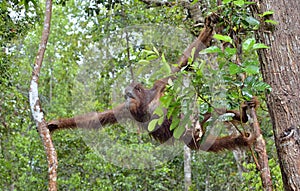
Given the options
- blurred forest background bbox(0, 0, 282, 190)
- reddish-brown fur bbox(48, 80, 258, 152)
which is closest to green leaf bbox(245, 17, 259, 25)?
blurred forest background bbox(0, 0, 282, 190)

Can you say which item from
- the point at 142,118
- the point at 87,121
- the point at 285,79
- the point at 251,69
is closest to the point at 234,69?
the point at 251,69

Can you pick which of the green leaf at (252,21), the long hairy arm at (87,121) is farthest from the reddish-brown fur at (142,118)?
the green leaf at (252,21)

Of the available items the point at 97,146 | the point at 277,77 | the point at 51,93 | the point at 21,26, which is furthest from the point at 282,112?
the point at 51,93

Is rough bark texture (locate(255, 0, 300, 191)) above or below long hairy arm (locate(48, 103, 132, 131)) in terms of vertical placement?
above

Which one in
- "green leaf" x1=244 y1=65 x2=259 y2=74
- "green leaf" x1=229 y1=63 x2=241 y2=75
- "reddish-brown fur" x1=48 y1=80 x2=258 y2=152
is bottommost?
"reddish-brown fur" x1=48 y1=80 x2=258 y2=152

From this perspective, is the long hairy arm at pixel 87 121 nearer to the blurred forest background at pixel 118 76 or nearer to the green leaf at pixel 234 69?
the blurred forest background at pixel 118 76

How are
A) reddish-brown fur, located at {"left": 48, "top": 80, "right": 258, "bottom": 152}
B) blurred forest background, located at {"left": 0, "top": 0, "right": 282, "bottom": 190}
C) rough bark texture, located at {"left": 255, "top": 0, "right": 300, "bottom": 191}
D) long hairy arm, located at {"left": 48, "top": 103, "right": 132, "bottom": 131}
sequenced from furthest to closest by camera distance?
1. long hairy arm, located at {"left": 48, "top": 103, "right": 132, "bottom": 131}
2. reddish-brown fur, located at {"left": 48, "top": 80, "right": 258, "bottom": 152}
3. blurred forest background, located at {"left": 0, "top": 0, "right": 282, "bottom": 190}
4. rough bark texture, located at {"left": 255, "top": 0, "right": 300, "bottom": 191}

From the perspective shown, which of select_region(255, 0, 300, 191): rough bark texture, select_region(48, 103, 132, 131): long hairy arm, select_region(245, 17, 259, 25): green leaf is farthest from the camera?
select_region(48, 103, 132, 131): long hairy arm

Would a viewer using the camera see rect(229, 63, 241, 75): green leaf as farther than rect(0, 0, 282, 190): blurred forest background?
No

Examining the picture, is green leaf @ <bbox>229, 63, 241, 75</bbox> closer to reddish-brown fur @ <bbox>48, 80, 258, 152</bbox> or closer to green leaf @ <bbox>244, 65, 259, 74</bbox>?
green leaf @ <bbox>244, 65, 259, 74</bbox>

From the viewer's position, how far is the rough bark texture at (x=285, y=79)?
3.99ft

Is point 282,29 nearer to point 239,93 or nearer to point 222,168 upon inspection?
point 239,93

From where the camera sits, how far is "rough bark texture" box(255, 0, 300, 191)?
47.9 inches

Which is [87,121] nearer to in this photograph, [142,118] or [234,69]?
[142,118]
